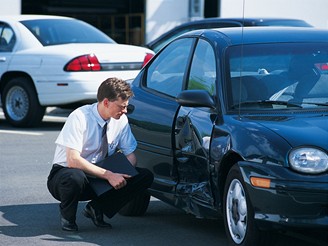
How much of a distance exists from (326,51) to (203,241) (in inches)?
62.2

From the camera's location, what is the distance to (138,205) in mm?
7938

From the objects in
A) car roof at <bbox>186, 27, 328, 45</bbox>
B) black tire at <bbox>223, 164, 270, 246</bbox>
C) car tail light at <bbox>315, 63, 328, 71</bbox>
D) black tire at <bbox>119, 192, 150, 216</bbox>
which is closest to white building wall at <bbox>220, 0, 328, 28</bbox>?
black tire at <bbox>119, 192, 150, 216</bbox>

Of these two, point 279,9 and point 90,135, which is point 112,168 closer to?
point 90,135

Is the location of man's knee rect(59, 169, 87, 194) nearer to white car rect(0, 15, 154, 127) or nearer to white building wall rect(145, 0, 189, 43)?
white car rect(0, 15, 154, 127)

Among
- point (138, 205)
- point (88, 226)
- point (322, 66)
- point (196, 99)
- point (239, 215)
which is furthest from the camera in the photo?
point (138, 205)

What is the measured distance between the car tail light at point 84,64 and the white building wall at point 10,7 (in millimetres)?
8546

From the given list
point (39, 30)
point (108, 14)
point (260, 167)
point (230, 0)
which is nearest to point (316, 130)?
point (260, 167)

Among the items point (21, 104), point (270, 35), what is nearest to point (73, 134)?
point (270, 35)

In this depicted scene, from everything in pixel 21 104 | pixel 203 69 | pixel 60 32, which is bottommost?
pixel 21 104

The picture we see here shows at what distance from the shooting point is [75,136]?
718cm

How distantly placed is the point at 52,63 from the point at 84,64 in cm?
50

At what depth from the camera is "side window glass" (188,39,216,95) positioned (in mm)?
7082

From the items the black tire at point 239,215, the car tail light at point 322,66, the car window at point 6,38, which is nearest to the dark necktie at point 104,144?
the black tire at point 239,215

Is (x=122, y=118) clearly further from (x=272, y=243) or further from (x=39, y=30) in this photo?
(x=39, y=30)
